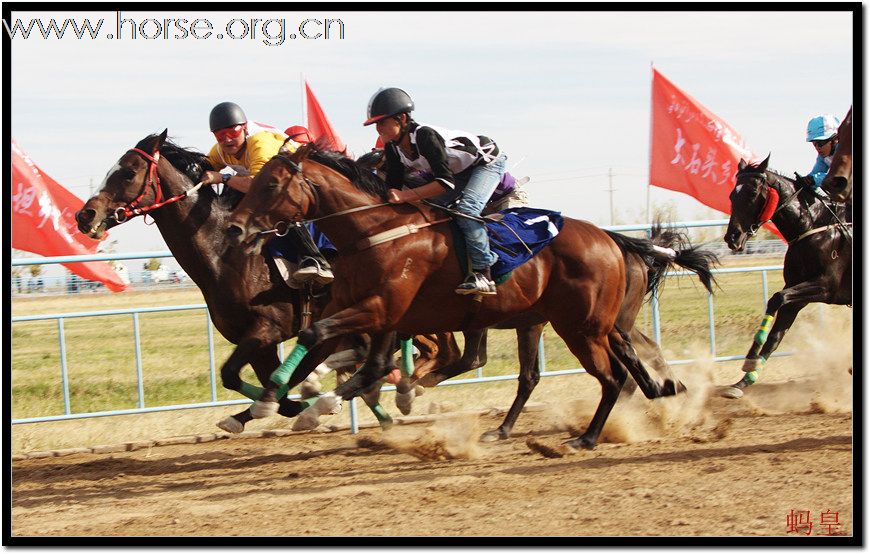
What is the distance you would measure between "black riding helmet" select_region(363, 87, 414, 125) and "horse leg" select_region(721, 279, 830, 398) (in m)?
3.73

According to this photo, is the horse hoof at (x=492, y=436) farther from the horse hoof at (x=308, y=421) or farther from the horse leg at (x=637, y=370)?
the horse hoof at (x=308, y=421)

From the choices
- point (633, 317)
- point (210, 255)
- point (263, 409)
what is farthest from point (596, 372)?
point (210, 255)

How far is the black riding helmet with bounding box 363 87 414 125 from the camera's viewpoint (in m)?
6.54

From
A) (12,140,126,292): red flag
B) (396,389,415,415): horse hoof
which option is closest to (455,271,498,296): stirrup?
(396,389,415,415): horse hoof

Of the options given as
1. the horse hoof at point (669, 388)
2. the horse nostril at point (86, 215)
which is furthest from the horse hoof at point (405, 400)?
the horse nostril at point (86, 215)

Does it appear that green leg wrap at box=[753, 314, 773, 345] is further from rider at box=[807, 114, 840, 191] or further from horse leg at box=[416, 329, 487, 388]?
horse leg at box=[416, 329, 487, 388]

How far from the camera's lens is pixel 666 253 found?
8172mm

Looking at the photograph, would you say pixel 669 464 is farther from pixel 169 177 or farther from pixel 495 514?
pixel 169 177

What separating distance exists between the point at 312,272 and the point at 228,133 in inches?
49.0

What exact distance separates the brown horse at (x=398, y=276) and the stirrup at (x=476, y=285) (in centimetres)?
11

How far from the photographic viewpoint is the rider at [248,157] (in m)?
7.21

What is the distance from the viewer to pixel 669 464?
22.0ft

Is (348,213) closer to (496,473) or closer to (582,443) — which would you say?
(496,473)

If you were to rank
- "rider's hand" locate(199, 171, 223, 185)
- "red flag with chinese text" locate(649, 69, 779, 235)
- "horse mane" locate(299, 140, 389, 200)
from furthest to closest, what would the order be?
"red flag with chinese text" locate(649, 69, 779, 235) < "rider's hand" locate(199, 171, 223, 185) < "horse mane" locate(299, 140, 389, 200)
